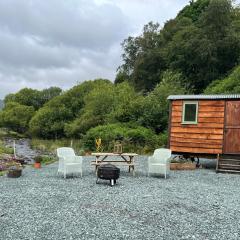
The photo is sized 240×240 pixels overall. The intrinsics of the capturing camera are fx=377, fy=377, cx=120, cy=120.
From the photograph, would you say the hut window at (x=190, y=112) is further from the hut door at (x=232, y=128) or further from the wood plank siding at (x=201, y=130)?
the hut door at (x=232, y=128)

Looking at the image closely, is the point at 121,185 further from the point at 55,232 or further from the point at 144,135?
the point at 144,135

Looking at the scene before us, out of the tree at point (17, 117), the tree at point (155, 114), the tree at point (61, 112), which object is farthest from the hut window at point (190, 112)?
the tree at point (17, 117)

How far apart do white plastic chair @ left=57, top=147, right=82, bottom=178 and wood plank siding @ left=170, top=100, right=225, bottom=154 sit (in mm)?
4739

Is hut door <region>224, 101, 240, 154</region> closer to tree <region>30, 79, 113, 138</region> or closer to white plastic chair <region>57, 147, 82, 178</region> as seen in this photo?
white plastic chair <region>57, 147, 82, 178</region>

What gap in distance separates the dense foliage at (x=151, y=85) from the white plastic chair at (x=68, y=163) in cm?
879

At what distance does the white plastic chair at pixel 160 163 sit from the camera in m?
11.7

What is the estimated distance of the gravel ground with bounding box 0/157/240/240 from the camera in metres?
5.97

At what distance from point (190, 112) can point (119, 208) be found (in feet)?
26.0

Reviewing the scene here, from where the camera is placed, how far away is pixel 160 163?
1199cm

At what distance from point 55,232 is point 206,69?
1232 inches

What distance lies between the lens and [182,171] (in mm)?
13398

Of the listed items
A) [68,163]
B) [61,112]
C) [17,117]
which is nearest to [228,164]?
[68,163]

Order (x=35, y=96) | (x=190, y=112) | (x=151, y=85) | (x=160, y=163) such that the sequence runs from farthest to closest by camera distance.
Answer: (x=35, y=96), (x=151, y=85), (x=190, y=112), (x=160, y=163)

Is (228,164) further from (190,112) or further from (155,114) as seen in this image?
(155,114)
